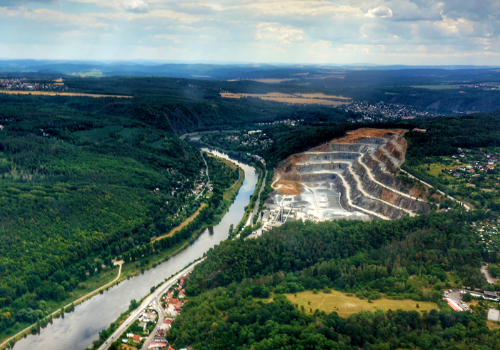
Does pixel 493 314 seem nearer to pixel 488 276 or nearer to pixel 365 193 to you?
pixel 488 276

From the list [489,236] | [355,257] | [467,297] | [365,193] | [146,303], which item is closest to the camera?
[467,297]

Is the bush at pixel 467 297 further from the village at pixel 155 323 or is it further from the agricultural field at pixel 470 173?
the village at pixel 155 323

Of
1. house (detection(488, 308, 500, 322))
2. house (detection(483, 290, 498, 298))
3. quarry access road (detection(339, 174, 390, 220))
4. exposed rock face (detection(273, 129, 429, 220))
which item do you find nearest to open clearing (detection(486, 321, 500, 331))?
house (detection(488, 308, 500, 322))

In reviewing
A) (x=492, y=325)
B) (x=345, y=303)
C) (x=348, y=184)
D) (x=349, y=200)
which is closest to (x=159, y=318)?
(x=345, y=303)

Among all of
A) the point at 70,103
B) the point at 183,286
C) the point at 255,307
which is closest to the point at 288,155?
the point at 183,286

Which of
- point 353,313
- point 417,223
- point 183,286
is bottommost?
point 183,286

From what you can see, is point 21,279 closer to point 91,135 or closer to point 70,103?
point 91,135

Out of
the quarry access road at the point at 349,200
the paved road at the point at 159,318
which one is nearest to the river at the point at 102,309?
the paved road at the point at 159,318
